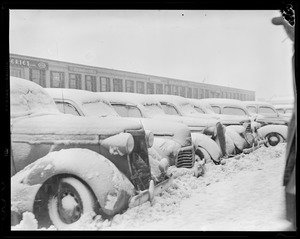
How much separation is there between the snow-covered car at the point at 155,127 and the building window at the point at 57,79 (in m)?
0.03

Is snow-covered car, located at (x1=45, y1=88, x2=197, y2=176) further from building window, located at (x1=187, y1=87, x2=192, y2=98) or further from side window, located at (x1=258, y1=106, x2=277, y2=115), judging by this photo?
side window, located at (x1=258, y1=106, x2=277, y2=115)

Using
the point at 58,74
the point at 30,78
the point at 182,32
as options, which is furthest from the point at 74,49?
the point at 182,32

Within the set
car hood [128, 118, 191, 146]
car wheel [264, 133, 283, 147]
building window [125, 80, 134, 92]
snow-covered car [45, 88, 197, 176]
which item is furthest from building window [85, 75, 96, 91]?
car wheel [264, 133, 283, 147]

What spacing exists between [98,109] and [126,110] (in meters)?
0.25

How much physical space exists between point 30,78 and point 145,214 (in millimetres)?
1541

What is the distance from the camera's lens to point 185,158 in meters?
2.52

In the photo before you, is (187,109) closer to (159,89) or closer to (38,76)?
(159,89)

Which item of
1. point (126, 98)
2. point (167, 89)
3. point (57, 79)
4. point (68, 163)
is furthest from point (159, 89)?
point (68, 163)

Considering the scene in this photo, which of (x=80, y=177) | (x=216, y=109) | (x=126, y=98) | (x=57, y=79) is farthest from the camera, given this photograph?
(x=216, y=109)

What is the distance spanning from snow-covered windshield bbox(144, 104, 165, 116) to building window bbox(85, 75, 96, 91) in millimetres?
495

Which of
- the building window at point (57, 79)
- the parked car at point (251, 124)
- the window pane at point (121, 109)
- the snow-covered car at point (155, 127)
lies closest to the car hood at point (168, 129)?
the snow-covered car at point (155, 127)

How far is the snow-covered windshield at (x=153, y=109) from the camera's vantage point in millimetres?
2469

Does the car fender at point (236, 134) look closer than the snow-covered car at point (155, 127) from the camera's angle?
No

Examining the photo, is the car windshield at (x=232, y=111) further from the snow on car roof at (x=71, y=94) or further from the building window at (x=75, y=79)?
the building window at (x=75, y=79)
